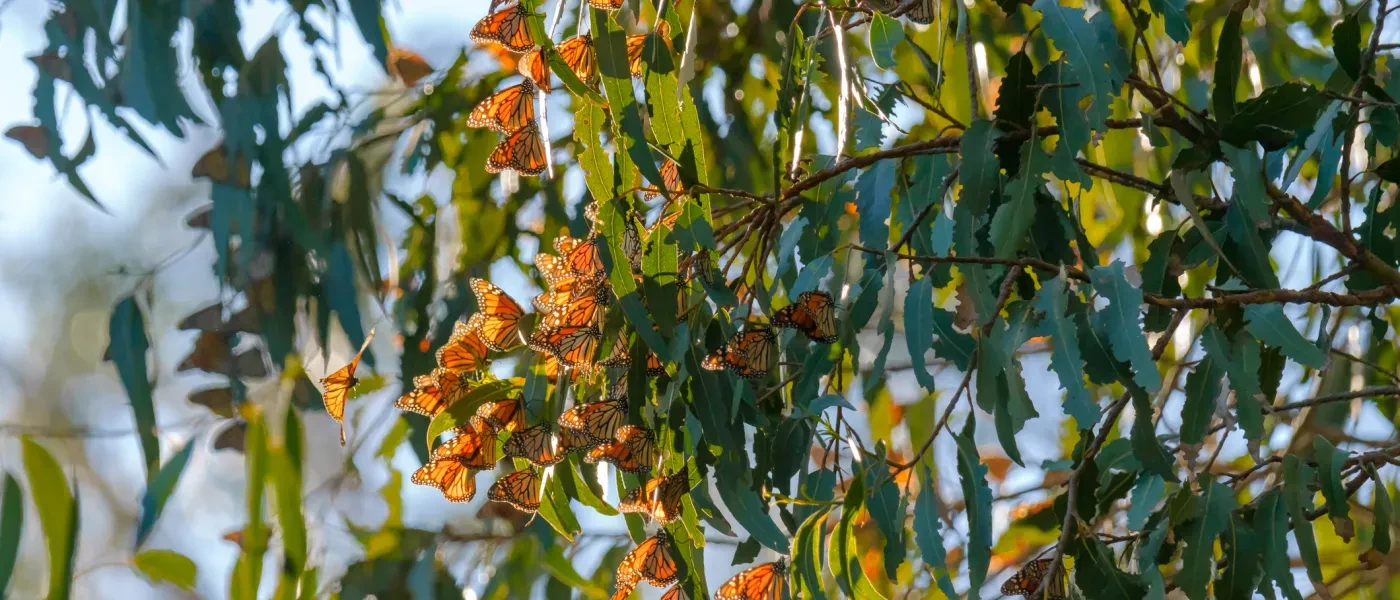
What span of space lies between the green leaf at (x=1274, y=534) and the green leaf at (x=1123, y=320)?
0.63 ft

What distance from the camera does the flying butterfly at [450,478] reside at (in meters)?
0.83

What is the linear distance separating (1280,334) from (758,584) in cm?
37

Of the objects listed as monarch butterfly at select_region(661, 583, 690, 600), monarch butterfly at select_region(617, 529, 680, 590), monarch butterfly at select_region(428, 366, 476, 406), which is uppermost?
monarch butterfly at select_region(428, 366, 476, 406)

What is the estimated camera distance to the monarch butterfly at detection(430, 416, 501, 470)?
80cm

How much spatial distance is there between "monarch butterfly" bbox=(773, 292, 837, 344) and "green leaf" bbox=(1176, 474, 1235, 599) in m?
0.29


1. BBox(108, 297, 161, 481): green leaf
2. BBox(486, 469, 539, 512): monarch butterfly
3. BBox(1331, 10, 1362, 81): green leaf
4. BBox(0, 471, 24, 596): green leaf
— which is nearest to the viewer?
BBox(486, 469, 539, 512): monarch butterfly

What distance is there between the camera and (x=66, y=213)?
215 inches

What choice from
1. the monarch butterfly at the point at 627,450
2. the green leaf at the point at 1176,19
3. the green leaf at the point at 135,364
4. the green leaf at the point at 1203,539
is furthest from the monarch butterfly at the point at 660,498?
the green leaf at the point at 135,364

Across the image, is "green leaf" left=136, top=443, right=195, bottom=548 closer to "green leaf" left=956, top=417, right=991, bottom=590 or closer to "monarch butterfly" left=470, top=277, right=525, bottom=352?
"monarch butterfly" left=470, top=277, right=525, bottom=352

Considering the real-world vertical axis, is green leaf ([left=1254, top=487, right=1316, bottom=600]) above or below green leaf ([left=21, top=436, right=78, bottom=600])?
below

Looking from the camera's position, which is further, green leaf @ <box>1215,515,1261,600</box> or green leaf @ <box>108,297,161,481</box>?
green leaf @ <box>108,297,161,481</box>

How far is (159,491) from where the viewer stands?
1.24 metres

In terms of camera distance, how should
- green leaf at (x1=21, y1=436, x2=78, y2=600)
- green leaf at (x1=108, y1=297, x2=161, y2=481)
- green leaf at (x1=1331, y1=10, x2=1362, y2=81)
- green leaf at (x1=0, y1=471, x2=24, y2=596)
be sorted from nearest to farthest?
green leaf at (x1=1331, y1=10, x2=1362, y2=81), green leaf at (x1=21, y1=436, x2=78, y2=600), green leaf at (x1=0, y1=471, x2=24, y2=596), green leaf at (x1=108, y1=297, x2=161, y2=481)

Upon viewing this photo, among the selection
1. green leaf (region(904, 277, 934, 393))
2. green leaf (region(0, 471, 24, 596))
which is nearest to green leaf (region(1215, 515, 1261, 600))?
green leaf (region(904, 277, 934, 393))
